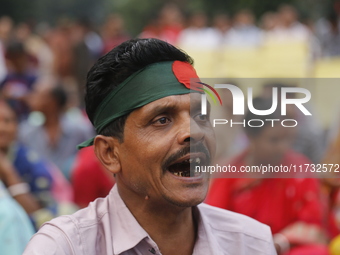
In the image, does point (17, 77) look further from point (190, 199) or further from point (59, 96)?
point (190, 199)

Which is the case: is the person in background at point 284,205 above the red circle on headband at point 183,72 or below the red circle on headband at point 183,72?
below

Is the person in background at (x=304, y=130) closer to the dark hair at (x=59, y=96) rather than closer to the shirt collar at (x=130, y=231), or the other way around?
the shirt collar at (x=130, y=231)

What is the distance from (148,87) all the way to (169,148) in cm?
24

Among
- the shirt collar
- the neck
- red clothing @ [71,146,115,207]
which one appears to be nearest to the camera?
the shirt collar

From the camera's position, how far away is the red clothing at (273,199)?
4.33 metres

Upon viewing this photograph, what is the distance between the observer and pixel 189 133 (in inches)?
93.4

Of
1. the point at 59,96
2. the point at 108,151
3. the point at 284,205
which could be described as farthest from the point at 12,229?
the point at 59,96

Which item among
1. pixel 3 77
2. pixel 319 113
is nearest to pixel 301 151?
pixel 319 113

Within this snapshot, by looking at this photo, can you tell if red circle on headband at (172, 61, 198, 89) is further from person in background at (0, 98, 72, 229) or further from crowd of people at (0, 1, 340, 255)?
person in background at (0, 98, 72, 229)

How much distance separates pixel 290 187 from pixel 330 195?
31cm

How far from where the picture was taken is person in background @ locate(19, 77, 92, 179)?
23.9ft

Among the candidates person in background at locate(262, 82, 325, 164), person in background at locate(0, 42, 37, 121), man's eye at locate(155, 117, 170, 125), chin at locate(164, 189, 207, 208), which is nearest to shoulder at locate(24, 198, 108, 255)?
chin at locate(164, 189, 207, 208)

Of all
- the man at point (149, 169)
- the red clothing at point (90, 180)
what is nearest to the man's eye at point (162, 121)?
the man at point (149, 169)

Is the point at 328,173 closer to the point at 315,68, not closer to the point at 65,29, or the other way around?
the point at 315,68
